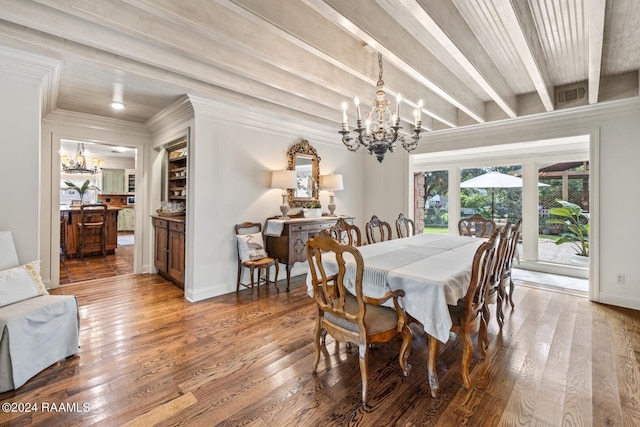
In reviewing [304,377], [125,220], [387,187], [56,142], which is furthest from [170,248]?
[125,220]

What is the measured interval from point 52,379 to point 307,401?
1.78 metres

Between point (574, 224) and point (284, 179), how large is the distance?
4522 millimetres

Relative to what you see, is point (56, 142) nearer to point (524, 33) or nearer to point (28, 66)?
point (28, 66)

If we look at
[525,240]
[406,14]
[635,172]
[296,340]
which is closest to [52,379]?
[296,340]

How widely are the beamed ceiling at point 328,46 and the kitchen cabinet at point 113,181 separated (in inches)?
285

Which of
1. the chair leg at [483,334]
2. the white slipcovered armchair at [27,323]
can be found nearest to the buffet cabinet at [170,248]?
the white slipcovered armchair at [27,323]

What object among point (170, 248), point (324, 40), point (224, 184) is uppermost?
point (324, 40)

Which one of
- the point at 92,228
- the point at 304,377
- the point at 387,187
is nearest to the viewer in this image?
the point at 304,377

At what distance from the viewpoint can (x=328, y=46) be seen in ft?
7.31

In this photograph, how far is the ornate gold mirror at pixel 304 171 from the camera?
4625mm

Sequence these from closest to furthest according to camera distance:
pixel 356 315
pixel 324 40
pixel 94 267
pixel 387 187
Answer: pixel 356 315 < pixel 324 40 < pixel 94 267 < pixel 387 187

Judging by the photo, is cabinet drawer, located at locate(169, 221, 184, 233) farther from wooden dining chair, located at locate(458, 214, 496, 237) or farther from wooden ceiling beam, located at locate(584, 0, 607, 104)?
wooden ceiling beam, located at locate(584, 0, 607, 104)

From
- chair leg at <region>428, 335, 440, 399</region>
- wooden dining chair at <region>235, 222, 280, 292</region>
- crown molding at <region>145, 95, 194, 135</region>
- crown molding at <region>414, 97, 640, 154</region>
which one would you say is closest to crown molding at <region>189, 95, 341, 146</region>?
crown molding at <region>145, 95, 194, 135</region>

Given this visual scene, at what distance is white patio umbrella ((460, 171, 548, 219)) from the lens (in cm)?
512
